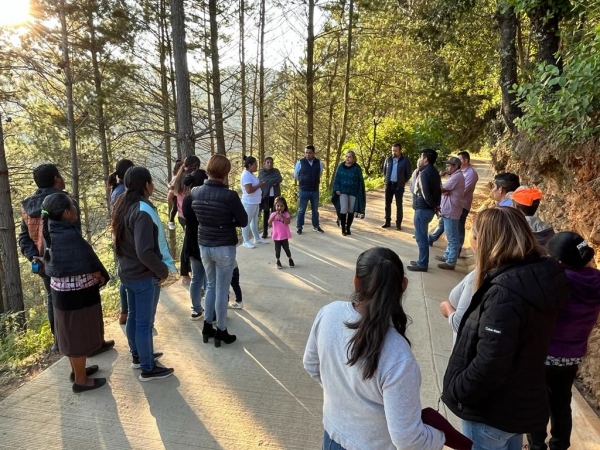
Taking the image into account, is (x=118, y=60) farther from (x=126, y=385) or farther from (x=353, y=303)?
(x=353, y=303)

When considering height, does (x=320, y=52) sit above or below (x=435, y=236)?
above

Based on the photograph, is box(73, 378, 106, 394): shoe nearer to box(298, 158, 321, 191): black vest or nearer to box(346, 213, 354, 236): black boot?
box(298, 158, 321, 191): black vest

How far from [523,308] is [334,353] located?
82cm

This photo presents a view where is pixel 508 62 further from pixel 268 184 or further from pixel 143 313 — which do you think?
pixel 143 313

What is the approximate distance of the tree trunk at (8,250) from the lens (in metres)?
7.72

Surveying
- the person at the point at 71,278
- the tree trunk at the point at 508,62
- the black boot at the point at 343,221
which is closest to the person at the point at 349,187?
the black boot at the point at 343,221

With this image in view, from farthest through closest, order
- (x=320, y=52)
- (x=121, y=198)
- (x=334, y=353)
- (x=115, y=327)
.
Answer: (x=320, y=52), (x=115, y=327), (x=121, y=198), (x=334, y=353)

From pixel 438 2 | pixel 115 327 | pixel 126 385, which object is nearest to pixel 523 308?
pixel 126 385

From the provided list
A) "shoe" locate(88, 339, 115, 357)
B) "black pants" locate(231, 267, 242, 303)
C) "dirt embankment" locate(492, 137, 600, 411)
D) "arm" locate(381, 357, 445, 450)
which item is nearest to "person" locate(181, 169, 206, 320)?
"black pants" locate(231, 267, 242, 303)

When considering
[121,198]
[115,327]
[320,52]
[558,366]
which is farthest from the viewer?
[320,52]

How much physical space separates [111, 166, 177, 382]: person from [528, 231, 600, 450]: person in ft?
9.07

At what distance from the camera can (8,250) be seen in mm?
7953

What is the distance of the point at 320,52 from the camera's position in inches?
619

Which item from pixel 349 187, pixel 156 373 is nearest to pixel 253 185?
pixel 349 187
